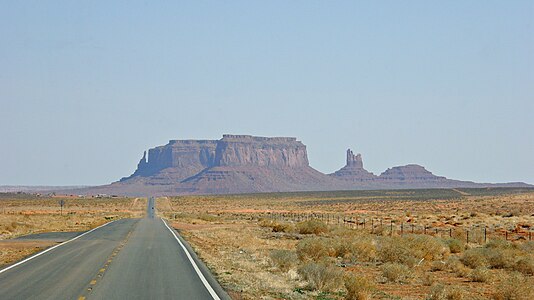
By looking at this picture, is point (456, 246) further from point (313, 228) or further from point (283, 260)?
point (313, 228)

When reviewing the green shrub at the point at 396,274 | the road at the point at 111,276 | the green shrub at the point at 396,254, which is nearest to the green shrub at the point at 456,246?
the green shrub at the point at 396,254

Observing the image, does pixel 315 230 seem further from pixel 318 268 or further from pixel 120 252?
pixel 318 268

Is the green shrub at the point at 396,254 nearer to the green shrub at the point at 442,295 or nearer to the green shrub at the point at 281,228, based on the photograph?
the green shrub at the point at 442,295

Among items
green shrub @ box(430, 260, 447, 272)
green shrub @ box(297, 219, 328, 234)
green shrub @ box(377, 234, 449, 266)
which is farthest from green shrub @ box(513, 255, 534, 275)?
green shrub @ box(297, 219, 328, 234)

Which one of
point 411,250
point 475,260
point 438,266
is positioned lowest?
point 438,266

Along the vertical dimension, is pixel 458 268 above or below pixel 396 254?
below

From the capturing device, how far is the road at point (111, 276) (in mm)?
14953

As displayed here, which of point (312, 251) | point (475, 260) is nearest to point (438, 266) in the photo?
point (475, 260)

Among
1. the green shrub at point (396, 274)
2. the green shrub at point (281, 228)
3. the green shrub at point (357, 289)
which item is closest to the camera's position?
the green shrub at point (357, 289)

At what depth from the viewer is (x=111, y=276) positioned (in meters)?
18.1

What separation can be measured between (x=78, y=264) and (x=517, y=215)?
44995 mm

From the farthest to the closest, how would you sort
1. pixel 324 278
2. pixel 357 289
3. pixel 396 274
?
pixel 396 274, pixel 324 278, pixel 357 289

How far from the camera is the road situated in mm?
14953

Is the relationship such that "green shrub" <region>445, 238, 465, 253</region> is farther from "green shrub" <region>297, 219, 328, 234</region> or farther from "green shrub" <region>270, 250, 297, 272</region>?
"green shrub" <region>297, 219, 328, 234</region>
